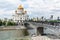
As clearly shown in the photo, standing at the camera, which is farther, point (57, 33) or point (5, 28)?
point (5, 28)

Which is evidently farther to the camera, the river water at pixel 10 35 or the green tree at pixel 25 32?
the green tree at pixel 25 32

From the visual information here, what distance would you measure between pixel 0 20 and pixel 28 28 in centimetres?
325

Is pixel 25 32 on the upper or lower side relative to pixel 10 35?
upper

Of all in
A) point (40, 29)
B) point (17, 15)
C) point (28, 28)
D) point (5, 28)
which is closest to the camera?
point (40, 29)

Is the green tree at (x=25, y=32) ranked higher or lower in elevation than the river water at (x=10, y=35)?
higher

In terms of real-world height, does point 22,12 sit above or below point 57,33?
above

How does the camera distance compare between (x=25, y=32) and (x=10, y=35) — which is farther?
(x=25, y=32)

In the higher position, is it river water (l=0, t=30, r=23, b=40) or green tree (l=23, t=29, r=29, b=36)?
green tree (l=23, t=29, r=29, b=36)

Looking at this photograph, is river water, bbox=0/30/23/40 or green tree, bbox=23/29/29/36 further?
green tree, bbox=23/29/29/36

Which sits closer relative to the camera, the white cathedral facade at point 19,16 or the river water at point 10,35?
the river water at point 10,35

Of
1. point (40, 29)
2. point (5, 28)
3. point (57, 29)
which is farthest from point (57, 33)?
point (5, 28)

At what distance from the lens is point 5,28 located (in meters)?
15.0

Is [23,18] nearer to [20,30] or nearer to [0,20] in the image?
[0,20]

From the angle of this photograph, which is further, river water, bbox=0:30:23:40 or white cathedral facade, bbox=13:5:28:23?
white cathedral facade, bbox=13:5:28:23
